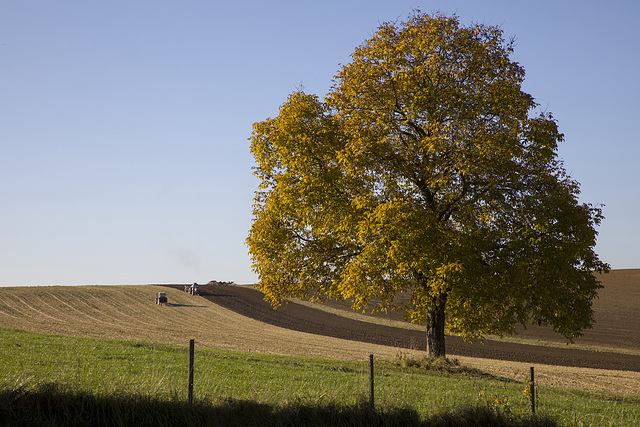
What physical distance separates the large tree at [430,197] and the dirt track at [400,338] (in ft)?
49.9

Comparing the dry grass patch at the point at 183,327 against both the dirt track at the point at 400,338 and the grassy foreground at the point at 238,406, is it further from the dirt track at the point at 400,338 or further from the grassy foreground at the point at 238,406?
the grassy foreground at the point at 238,406

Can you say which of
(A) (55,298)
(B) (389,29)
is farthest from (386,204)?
(A) (55,298)

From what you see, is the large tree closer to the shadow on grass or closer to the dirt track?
the shadow on grass

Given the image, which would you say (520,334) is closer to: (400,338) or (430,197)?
(400,338)

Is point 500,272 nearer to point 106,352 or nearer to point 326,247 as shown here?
point 326,247

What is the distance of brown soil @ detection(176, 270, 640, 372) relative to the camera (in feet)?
117

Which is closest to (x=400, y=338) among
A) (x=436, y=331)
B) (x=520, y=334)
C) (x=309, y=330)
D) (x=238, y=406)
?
(x=309, y=330)

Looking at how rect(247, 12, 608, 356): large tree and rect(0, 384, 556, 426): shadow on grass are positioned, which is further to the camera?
rect(247, 12, 608, 356): large tree

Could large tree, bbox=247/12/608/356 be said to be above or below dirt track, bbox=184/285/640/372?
above

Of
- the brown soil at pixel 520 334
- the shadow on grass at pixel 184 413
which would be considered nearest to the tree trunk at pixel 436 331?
the shadow on grass at pixel 184 413

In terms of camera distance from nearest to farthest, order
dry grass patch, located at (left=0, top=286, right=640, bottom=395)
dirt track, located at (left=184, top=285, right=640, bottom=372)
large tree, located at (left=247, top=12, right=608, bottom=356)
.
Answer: large tree, located at (left=247, top=12, right=608, bottom=356) < dry grass patch, located at (left=0, top=286, right=640, bottom=395) < dirt track, located at (left=184, top=285, right=640, bottom=372)

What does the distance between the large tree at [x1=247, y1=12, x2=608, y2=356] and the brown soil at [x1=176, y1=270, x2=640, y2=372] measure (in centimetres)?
1581

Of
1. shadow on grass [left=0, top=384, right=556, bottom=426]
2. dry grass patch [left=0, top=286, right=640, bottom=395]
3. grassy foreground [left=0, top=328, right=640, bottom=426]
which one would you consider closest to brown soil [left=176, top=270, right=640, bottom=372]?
dry grass patch [left=0, top=286, right=640, bottom=395]

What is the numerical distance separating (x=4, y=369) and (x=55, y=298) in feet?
151
